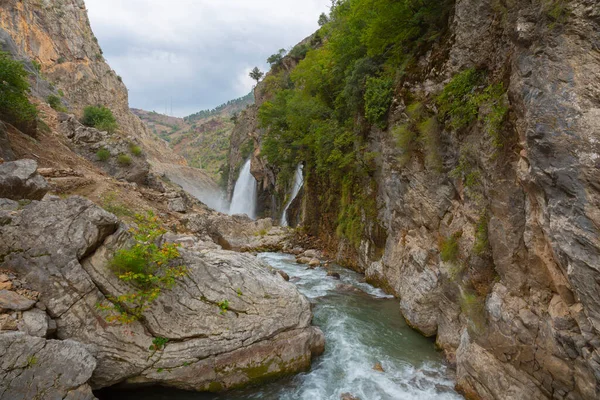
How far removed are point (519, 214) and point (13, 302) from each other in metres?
9.74

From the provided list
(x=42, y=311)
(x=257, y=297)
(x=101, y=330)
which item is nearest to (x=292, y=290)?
(x=257, y=297)

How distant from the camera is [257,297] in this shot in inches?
324

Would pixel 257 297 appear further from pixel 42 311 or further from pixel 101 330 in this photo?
pixel 42 311

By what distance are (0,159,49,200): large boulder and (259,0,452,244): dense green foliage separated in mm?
12090

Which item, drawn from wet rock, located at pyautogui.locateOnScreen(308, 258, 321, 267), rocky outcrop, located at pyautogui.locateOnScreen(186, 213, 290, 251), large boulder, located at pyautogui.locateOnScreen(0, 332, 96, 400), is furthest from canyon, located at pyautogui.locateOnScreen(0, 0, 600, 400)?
rocky outcrop, located at pyautogui.locateOnScreen(186, 213, 290, 251)

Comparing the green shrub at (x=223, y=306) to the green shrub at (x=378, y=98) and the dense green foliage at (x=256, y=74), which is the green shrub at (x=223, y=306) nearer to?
the green shrub at (x=378, y=98)

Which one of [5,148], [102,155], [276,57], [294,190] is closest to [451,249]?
[5,148]

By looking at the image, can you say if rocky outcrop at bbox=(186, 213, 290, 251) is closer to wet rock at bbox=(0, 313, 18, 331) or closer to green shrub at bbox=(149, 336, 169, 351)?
green shrub at bbox=(149, 336, 169, 351)

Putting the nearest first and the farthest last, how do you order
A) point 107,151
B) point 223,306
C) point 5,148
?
1. point 223,306
2. point 5,148
3. point 107,151

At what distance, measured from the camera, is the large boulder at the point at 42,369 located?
4.95 meters

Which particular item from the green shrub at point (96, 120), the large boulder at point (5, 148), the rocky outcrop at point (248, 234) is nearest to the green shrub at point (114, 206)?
the large boulder at point (5, 148)

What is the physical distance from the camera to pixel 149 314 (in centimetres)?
710

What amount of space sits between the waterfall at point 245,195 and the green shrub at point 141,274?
37245 mm

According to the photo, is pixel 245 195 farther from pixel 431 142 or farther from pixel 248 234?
pixel 431 142
